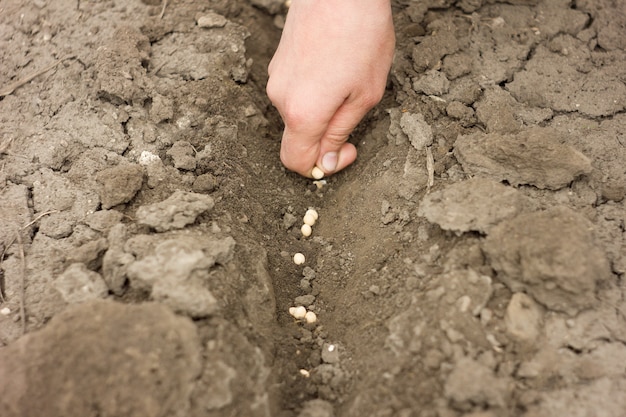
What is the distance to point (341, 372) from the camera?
1979 mm

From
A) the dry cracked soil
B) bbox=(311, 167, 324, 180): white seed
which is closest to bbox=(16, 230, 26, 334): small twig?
the dry cracked soil

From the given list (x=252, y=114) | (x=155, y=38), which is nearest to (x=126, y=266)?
(x=252, y=114)

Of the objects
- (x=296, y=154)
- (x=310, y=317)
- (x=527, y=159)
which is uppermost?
(x=527, y=159)

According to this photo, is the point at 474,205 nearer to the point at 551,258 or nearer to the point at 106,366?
the point at 551,258

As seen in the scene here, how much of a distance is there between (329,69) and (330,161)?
459mm

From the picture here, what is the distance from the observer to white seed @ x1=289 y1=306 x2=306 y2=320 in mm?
2191

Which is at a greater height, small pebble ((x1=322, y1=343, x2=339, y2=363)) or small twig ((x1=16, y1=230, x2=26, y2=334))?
small twig ((x1=16, y1=230, x2=26, y2=334))

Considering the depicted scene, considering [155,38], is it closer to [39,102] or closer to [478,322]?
[39,102]

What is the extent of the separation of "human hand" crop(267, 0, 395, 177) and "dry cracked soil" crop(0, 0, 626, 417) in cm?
25

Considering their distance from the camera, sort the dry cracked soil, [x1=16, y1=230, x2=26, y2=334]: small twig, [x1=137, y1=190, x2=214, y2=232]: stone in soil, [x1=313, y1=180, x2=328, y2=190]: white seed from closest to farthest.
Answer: the dry cracked soil
[x1=16, y1=230, x2=26, y2=334]: small twig
[x1=137, y1=190, x2=214, y2=232]: stone in soil
[x1=313, y1=180, x2=328, y2=190]: white seed

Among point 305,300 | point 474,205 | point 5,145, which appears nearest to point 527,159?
point 474,205

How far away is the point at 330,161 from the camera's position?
257 centimetres

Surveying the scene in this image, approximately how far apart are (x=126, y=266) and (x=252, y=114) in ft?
3.61

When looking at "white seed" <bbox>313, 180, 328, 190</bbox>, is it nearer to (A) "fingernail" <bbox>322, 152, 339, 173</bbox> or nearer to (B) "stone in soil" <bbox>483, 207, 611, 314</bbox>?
(A) "fingernail" <bbox>322, 152, 339, 173</bbox>
